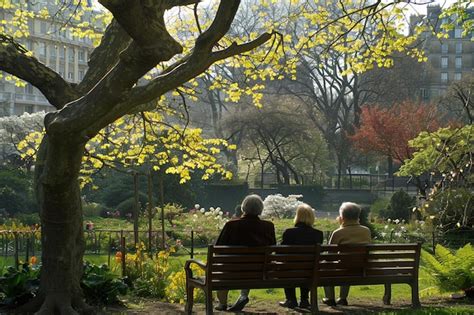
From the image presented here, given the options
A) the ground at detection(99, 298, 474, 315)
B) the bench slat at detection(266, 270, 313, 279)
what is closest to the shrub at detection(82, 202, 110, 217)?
the ground at detection(99, 298, 474, 315)

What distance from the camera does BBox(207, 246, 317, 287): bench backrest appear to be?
817 cm

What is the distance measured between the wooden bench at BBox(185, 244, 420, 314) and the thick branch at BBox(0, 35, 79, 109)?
249 cm

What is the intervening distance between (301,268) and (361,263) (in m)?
0.82

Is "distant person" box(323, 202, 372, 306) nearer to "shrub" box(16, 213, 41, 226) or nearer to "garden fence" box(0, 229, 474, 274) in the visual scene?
"garden fence" box(0, 229, 474, 274)

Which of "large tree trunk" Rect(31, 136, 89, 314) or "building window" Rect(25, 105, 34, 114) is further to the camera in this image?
"building window" Rect(25, 105, 34, 114)

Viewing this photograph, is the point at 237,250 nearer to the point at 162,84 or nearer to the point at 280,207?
the point at 162,84

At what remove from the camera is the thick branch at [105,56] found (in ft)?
→ 30.5

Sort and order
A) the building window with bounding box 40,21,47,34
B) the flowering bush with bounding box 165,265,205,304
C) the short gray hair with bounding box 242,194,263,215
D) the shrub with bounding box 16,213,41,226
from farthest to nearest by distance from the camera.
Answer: the building window with bounding box 40,21,47,34 < the shrub with bounding box 16,213,41,226 < the flowering bush with bounding box 165,265,205,304 < the short gray hair with bounding box 242,194,263,215

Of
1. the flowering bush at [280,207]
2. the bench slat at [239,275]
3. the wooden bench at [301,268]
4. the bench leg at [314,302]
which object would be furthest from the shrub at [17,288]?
the flowering bush at [280,207]

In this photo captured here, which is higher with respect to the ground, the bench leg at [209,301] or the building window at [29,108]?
the building window at [29,108]

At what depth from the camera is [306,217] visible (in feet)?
29.6

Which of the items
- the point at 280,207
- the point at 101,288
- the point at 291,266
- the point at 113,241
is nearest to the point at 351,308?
the point at 291,266

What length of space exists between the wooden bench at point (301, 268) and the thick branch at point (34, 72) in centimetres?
249

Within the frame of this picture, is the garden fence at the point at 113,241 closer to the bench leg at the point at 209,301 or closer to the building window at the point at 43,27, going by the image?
the bench leg at the point at 209,301
